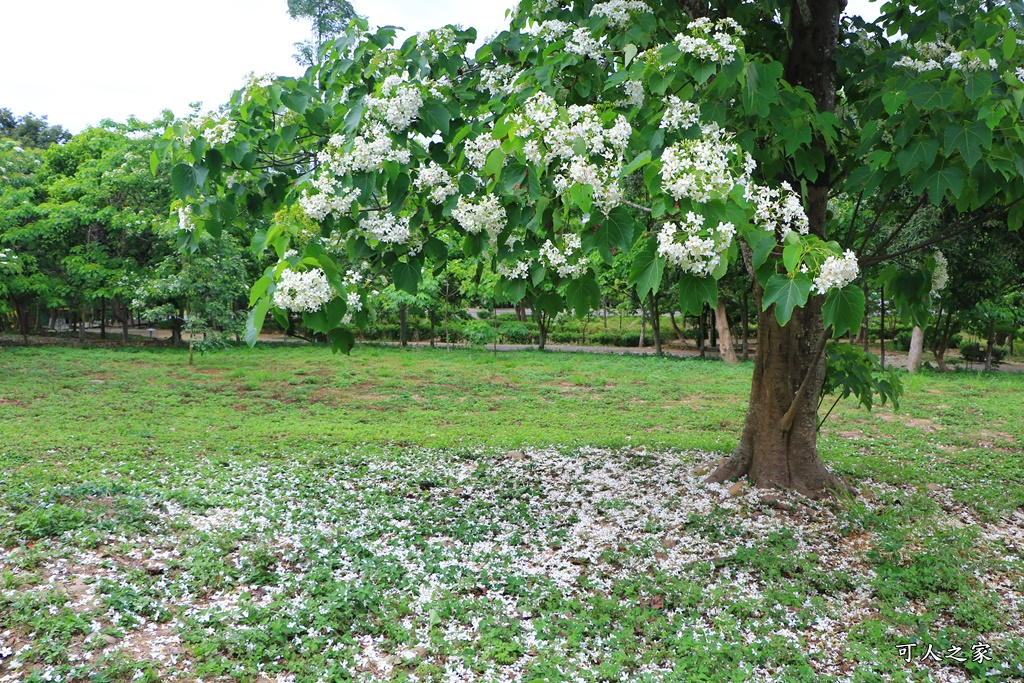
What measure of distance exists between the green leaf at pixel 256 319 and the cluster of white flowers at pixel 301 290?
0.11 feet

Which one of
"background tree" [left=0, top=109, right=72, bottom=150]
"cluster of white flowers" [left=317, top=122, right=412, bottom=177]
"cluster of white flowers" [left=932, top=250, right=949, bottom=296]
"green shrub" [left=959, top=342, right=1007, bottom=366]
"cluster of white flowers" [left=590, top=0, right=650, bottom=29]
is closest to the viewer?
"cluster of white flowers" [left=317, top=122, right=412, bottom=177]

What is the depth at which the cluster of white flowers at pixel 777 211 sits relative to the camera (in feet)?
7.79

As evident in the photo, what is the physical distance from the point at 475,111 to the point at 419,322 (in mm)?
18261

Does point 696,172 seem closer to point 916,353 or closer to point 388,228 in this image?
point 388,228

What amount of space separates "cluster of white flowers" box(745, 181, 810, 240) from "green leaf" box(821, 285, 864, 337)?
29 centimetres

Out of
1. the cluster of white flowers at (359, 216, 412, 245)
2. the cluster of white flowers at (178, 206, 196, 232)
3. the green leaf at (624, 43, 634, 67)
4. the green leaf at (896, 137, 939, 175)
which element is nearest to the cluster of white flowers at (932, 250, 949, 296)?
the green leaf at (896, 137, 939, 175)

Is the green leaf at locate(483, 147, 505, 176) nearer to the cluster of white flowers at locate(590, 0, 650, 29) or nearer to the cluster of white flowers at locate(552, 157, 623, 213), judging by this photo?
the cluster of white flowers at locate(552, 157, 623, 213)

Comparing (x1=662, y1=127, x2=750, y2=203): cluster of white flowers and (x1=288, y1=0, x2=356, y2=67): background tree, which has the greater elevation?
(x1=288, y1=0, x2=356, y2=67): background tree

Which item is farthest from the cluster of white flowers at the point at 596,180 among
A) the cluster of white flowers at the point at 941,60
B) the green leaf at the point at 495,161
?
the cluster of white flowers at the point at 941,60

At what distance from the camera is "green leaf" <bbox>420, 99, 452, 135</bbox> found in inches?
116

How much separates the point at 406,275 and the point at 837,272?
5.82ft

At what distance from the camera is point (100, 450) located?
19.4ft

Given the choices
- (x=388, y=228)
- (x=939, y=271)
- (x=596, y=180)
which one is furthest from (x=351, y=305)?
(x=939, y=271)

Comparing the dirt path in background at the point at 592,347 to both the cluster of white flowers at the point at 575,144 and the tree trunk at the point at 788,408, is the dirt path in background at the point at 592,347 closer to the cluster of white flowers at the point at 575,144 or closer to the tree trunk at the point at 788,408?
the tree trunk at the point at 788,408
